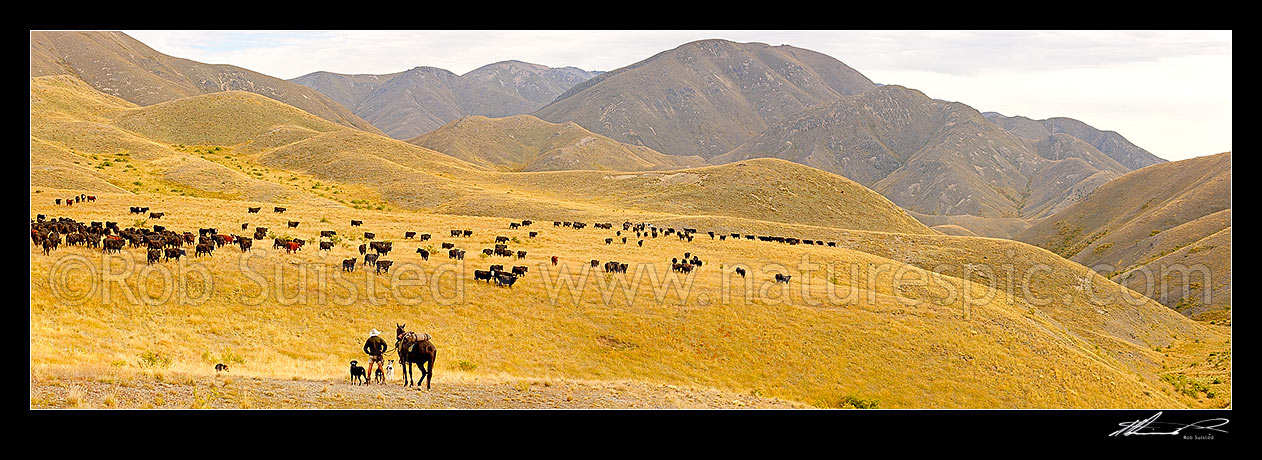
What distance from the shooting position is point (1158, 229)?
129000 mm

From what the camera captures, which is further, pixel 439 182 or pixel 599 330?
pixel 439 182

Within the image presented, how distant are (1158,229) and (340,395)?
501 ft

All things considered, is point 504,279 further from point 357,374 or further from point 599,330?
point 357,374

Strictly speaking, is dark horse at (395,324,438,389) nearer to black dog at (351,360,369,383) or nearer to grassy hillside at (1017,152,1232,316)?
black dog at (351,360,369,383)

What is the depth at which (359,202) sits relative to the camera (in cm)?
10694

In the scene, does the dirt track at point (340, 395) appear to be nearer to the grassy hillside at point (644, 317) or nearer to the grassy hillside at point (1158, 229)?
the grassy hillside at point (644, 317)

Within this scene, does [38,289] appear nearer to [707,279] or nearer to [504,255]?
[504,255]

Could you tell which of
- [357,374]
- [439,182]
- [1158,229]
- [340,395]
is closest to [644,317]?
[357,374]
